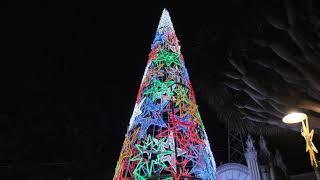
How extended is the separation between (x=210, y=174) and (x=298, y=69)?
11.0 ft

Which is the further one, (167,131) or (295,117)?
(167,131)

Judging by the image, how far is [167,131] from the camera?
8.47 meters

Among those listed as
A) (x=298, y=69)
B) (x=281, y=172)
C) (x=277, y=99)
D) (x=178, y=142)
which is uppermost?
(x=298, y=69)

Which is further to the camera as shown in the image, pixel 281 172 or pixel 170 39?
pixel 281 172

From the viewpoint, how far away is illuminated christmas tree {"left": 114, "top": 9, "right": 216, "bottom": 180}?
8.08m

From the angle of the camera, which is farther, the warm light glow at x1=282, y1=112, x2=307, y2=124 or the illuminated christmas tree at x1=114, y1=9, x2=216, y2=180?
the illuminated christmas tree at x1=114, y1=9, x2=216, y2=180

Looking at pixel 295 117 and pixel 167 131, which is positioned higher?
pixel 167 131

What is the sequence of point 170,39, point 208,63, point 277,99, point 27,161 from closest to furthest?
point 277,99 < point 208,63 < point 170,39 < point 27,161

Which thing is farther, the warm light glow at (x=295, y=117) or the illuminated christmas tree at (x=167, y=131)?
the illuminated christmas tree at (x=167, y=131)

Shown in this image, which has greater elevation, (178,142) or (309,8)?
(309,8)

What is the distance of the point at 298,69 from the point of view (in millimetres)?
7012

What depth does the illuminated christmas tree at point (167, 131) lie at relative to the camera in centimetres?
808

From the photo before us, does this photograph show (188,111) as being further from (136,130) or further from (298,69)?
(298,69)

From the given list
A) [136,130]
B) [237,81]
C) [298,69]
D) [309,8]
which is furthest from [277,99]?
[136,130]
